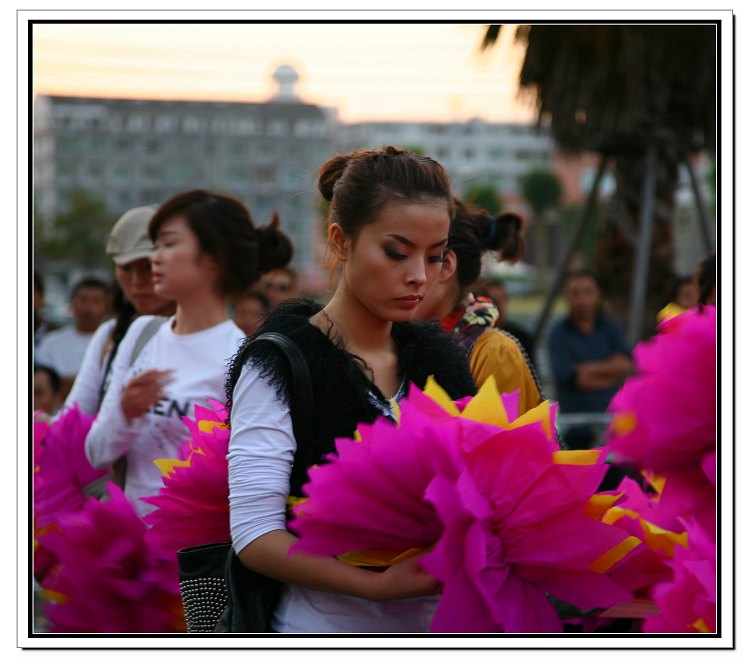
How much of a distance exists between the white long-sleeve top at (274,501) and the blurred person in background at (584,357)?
5.43 m

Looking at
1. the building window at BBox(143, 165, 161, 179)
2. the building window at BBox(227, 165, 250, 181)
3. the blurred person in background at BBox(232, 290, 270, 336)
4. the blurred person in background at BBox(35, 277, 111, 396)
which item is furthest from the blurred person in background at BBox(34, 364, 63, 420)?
the building window at BBox(227, 165, 250, 181)

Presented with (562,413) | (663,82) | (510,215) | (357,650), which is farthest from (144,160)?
(357,650)

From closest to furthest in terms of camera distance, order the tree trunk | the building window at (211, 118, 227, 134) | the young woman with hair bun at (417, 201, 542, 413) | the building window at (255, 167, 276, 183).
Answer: the young woman with hair bun at (417, 201, 542, 413), the tree trunk, the building window at (211, 118, 227, 134), the building window at (255, 167, 276, 183)

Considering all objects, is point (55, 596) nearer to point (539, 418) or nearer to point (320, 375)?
point (320, 375)

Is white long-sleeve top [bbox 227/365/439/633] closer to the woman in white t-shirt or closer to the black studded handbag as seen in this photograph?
the black studded handbag

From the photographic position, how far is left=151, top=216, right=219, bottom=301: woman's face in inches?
141

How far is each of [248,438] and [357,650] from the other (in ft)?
1.45

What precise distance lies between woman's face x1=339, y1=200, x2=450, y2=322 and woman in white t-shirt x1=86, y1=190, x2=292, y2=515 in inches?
48.6

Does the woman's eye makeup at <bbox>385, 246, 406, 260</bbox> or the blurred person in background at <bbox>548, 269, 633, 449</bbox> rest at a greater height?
the woman's eye makeup at <bbox>385, 246, 406, 260</bbox>

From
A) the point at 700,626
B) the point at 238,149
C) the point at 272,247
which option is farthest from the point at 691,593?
the point at 238,149

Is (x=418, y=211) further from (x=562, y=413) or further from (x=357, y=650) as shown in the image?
(x=562, y=413)

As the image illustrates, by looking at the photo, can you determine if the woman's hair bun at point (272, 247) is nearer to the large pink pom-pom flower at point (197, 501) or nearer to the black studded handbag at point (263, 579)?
the large pink pom-pom flower at point (197, 501)

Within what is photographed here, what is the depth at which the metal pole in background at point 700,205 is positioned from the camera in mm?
10289
